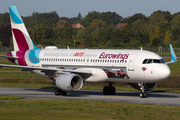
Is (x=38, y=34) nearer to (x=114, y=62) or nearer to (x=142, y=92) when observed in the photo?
(x=114, y=62)

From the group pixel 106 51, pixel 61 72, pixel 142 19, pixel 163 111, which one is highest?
pixel 142 19

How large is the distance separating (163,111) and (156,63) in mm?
7924

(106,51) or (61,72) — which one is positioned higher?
(106,51)

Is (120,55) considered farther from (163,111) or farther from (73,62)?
(163,111)

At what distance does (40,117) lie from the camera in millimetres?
17125

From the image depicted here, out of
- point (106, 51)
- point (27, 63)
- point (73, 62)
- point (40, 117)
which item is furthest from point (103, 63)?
point (40, 117)

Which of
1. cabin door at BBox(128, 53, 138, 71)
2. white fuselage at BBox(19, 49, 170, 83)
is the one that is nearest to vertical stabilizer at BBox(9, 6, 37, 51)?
white fuselage at BBox(19, 49, 170, 83)

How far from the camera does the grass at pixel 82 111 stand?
17.4m

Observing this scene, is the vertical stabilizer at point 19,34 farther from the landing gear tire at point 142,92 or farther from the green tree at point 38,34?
the green tree at point 38,34

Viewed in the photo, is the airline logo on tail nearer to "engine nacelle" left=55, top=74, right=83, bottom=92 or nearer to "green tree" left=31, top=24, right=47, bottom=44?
"engine nacelle" left=55, top=74, right=83, bottom=92

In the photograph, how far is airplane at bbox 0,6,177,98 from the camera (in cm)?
2711

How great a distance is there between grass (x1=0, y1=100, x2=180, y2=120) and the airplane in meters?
5.36

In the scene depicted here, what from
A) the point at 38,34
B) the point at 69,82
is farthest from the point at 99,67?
the point at 38,34

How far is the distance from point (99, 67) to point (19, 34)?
1139 centimetres
